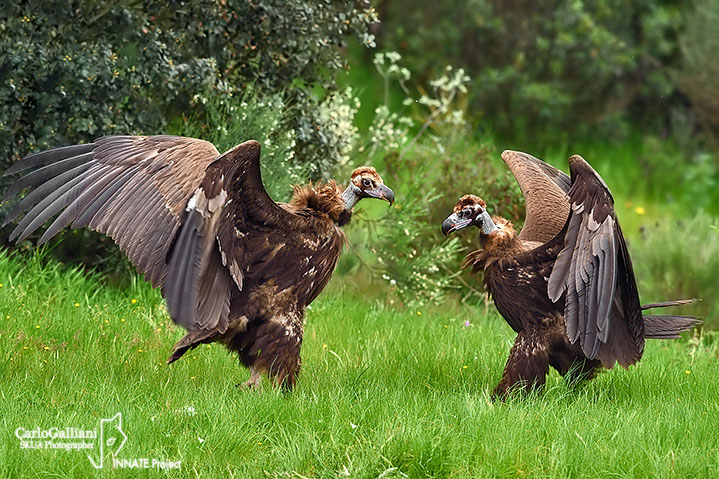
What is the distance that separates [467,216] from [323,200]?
85 cm

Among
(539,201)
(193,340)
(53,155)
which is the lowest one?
(193,340)

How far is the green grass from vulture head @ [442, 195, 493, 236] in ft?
3.04

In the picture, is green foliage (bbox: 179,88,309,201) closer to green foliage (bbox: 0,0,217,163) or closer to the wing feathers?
green foliage (bbox: 0,0,217,163)

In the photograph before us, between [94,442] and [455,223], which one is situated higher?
[455,223]

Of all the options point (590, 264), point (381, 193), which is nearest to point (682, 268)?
point (590, 264)

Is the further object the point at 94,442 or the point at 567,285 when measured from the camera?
the point at 567,285

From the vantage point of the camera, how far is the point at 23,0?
687 centimetres

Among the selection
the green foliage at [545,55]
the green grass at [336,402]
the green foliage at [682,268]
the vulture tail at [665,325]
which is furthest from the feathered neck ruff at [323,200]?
the green foliage at [545,55]

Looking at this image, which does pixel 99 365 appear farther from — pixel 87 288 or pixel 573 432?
pixel 573 432

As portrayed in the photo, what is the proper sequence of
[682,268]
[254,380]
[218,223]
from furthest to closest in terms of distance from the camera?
[682,268]
[254,380]
[218,223]

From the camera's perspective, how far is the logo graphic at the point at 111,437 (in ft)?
14.1

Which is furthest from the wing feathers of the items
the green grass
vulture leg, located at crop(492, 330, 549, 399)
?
vulture leg, located at crop(492, 330, 549, 399)

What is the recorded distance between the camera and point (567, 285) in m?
5.04

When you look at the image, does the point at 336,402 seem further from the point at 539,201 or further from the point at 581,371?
the point at 539,201
